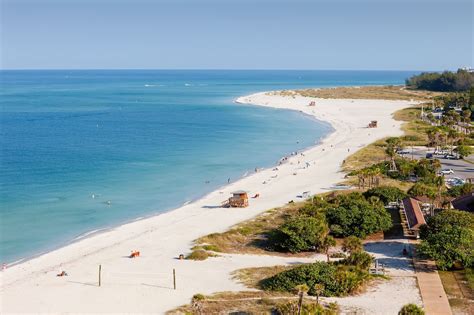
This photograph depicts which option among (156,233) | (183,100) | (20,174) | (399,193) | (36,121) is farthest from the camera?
(183,100)

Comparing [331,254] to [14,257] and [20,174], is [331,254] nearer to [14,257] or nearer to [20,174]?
[14,257]

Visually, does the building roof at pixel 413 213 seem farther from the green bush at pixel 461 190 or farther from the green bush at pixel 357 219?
the green bush at pixel 461 190

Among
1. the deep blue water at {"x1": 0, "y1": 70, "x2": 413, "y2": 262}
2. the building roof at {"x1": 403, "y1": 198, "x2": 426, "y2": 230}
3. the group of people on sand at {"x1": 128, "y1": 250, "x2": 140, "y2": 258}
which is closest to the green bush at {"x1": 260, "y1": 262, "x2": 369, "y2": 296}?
the building roof at {"x1": 403, "y1": 198, "x2": 426, "y2": 230}

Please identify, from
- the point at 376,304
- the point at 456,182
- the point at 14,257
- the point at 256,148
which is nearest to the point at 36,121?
the point at 256,148

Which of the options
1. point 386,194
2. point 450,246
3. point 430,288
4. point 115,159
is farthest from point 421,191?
point 115,159

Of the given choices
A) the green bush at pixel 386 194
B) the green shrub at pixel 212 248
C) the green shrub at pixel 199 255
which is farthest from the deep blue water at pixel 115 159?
the green bush at pixel 386 194

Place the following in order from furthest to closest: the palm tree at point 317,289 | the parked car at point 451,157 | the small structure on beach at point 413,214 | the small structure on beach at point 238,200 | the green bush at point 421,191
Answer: the parked car at point 451,157 < the small structure on beach at point 238,200 < the green bush at point 421,191 < the small structure on beach at point 413,214 < the palm tree at point 317,289

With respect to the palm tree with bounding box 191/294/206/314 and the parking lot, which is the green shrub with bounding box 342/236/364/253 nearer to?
the palm tree with bounding box 191/294/206/314
